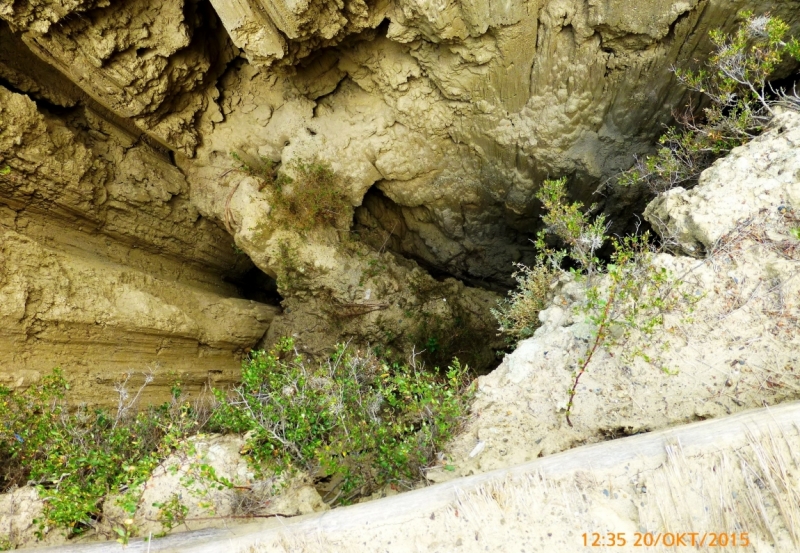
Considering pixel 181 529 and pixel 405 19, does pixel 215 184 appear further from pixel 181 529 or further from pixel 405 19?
pixel 181 529

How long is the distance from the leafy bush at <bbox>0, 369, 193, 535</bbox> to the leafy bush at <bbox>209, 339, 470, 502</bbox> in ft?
1.59

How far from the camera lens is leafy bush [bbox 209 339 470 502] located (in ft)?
8.23

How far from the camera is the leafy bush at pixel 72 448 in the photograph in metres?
2.47

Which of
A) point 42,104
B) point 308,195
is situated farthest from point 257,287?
point 42,104

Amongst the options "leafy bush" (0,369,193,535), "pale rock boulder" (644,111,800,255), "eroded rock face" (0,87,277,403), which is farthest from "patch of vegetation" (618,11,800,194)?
"eroded rock face" (0,87,277,403)

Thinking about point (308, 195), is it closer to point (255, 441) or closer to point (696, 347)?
point (255, 441)

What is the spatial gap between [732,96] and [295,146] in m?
3.56

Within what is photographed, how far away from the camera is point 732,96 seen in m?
3.01

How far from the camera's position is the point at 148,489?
2740 mm

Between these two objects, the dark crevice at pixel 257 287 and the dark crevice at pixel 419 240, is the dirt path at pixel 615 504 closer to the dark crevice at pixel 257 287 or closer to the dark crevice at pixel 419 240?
the dark crevice at pixel 419 240

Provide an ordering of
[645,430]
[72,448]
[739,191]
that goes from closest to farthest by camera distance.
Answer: [645,430]
[739,191]
[72,448]

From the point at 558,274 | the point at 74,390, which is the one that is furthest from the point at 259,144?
the point at 558,274

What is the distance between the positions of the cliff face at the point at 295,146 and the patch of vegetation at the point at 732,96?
0.22 metres
